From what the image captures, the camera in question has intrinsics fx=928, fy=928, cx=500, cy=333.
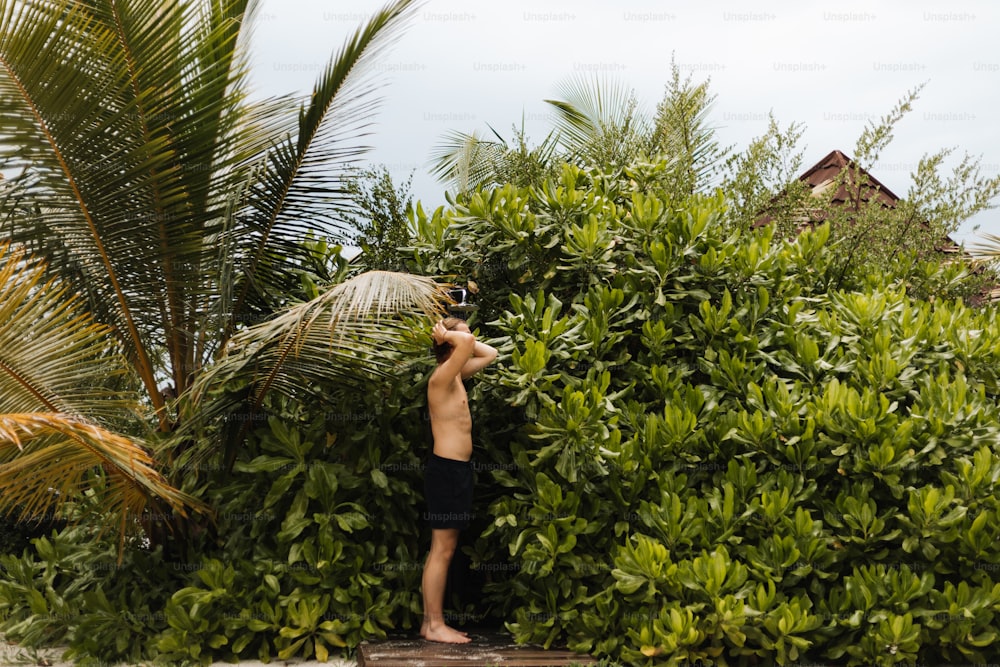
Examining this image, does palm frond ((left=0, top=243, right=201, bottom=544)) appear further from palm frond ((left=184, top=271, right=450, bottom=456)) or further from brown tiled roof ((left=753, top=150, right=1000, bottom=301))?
brown tiled roof ((left=753, top=150, right=1000, bottom=301))

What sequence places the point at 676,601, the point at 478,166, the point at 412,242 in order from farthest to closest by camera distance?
the point at 478,166
the point at 412,242
the point at 676,601

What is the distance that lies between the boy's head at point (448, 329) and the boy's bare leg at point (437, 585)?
117 centimetres

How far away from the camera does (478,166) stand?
43.8ft

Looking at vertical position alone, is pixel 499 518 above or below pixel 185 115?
below

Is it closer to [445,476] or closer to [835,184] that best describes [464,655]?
[445,476]

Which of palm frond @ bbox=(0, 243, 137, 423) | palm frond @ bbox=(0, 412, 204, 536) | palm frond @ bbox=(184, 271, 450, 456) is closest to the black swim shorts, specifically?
palm frond @ bbox=(184, 271, 450, 456)

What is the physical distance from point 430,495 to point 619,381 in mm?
1607

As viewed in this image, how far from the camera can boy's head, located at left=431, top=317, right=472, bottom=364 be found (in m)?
6.25

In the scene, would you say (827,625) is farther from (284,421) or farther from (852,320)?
(284,421)

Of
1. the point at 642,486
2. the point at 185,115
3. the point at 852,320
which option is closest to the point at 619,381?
the point at 642,486

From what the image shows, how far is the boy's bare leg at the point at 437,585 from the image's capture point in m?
6.20

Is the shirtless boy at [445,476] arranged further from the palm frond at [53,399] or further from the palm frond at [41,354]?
the palm frond at [41,354]

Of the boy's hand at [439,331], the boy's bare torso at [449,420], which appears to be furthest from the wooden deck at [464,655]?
the boy's hand at [439,331]

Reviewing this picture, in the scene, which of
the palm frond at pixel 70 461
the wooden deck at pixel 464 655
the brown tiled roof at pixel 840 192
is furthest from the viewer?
the brown tiled roof at pixel 840 192
